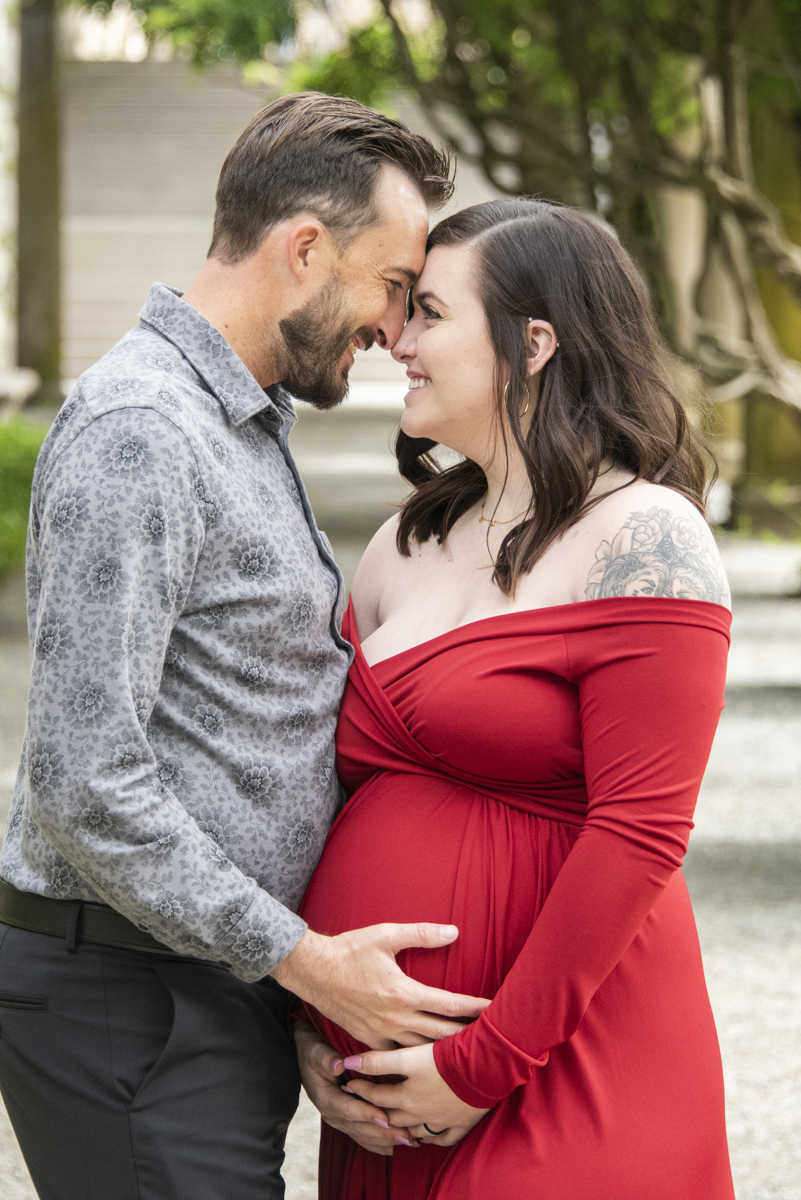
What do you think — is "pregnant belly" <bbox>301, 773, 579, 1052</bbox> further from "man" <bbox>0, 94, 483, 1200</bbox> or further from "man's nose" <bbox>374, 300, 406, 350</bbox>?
"man's nose" <bbox>374, 300, 406, 350</bbox>

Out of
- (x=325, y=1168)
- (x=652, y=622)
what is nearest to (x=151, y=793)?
(x=652, y=622)

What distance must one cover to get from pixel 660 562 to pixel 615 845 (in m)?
0.41

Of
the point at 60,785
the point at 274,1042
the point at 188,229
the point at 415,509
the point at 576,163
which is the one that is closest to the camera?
the point at 60,785

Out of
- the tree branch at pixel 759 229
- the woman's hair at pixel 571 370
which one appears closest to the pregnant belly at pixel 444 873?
the woman's hair at pixel 571 370

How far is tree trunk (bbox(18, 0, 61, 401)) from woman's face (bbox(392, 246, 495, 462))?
19.0m

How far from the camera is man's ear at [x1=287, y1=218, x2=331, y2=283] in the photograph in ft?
7.00

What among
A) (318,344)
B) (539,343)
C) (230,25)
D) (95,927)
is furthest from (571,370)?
(230,25)

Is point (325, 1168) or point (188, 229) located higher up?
point (325, 1168)

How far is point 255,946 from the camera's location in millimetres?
1888

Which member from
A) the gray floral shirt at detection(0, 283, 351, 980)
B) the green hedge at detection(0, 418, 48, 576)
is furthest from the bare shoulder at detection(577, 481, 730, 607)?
the green hedge at detection(0, 418, 48, 576)

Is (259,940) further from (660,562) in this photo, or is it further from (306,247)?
(306,247)

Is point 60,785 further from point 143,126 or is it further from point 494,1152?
point 143,126

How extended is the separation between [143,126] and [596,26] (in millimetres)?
21609

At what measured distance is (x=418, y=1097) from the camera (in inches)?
77.6
